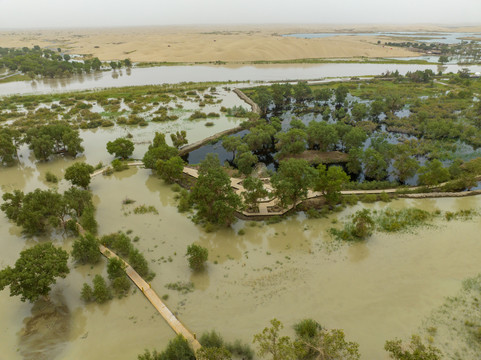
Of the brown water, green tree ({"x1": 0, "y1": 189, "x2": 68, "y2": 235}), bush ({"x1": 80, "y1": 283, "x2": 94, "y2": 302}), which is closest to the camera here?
bush ({"x1": 80, "y1": 283, "x2": 94, "y2": 302})

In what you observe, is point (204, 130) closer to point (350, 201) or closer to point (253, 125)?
point (253, 125)

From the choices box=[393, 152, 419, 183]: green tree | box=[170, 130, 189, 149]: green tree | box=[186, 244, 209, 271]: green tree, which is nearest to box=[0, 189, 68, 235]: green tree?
box=[186, 244, 209, 271]: green tree

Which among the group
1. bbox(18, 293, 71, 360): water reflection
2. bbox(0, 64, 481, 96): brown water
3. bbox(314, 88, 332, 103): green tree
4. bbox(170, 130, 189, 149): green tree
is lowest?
bbox(18, 293, 71, 360): water reflection

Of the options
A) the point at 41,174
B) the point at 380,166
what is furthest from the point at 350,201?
the point at 41,174

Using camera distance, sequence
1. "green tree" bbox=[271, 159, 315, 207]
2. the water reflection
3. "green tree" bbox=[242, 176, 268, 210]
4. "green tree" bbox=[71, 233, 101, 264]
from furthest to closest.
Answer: "green tree" bbox=[242, 176, 268, 210]
"green tree" bbox=[271, 159, 315, 207]
"green tree" bbox=[71, 233, 101, 264]
the water reflection

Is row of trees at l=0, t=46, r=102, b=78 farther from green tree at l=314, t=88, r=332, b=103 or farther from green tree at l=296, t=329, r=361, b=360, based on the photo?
green tree at l=296, t=329, r=361, b=360

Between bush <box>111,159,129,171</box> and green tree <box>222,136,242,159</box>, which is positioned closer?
bush <box>111,159,129,171</box>

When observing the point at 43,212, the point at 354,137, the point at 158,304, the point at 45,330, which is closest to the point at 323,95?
the point at 354,137

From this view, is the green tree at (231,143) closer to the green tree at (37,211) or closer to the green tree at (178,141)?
the green tree at (178,141)
